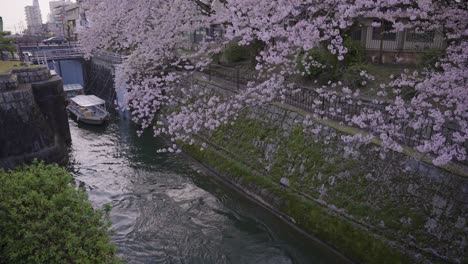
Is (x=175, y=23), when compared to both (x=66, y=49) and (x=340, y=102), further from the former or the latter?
(x=66, y=49)

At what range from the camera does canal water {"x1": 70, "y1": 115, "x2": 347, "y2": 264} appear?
11.0 m

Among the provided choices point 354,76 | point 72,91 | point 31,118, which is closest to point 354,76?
point 354,76

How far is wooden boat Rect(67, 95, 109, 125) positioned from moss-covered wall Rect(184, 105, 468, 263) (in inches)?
557

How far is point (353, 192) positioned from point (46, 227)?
9039 mm

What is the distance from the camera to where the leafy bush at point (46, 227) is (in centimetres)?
608

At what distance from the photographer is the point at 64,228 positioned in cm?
643

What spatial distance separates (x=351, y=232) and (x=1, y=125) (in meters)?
17.0

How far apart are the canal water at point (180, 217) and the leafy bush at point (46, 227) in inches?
179

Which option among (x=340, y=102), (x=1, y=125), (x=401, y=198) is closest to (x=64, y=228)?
(x=401, y=198)

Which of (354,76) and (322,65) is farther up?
(322,65)

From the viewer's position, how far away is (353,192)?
441 inches

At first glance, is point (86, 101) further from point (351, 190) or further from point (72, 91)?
point (351, 190)

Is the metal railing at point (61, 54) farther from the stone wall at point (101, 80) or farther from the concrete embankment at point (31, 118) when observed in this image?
the concrete embankment at point (31, 118)

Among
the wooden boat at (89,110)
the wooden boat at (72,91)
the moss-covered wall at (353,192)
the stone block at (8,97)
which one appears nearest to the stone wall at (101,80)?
the wooden boat at (72,91)
